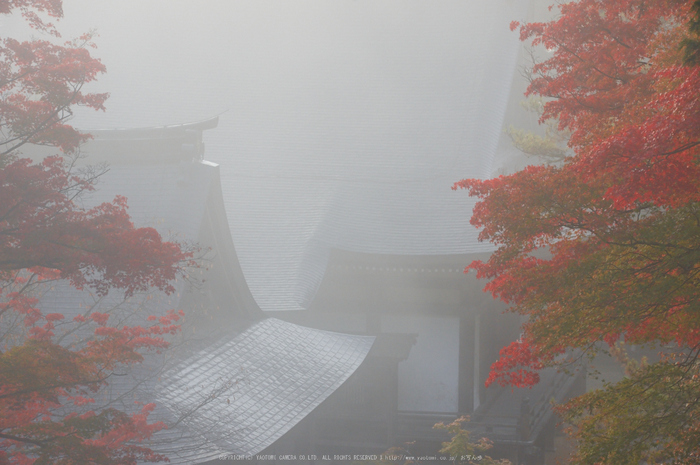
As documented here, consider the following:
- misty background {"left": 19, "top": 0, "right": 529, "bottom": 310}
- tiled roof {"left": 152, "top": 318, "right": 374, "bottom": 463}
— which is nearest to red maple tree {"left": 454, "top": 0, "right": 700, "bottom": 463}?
tiled roof {"left": 152, "top": 318, "right": 374, "bottom": 463}

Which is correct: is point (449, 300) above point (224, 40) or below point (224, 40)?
below

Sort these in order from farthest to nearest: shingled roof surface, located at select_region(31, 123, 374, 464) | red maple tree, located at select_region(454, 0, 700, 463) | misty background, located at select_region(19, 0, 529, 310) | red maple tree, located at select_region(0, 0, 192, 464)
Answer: misty background, located at select_region(19, 0, 529, 310) → shingled roof surface, located at select_region(31, 123, 374, 464) → red maple tree, located at select_region(0, 0, 192, 464) → red maple tree, located at select_region(454, 0, 700, 463)

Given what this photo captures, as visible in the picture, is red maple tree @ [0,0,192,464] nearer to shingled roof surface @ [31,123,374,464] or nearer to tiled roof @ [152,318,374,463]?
shingled roof surface @ [31,123,374,464]

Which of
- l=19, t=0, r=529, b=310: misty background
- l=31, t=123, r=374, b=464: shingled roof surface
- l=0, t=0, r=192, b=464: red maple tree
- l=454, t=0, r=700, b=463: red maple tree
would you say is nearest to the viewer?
l=454, t=0, r=700, b=463: red maple tree

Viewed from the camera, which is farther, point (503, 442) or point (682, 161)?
point (503, 442)

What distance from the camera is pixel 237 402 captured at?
5.25 m

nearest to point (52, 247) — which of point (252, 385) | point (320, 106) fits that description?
point (252, 385)

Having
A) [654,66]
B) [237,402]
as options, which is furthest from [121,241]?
[654,66]

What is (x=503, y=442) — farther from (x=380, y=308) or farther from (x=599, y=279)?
(x=599, y=279)

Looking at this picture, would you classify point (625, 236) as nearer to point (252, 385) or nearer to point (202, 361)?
point (252, 385)

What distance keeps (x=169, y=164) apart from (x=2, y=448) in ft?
13.2

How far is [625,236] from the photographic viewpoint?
3326 millimetres

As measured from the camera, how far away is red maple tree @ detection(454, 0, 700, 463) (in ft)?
9.64

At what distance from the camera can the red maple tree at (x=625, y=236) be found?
2.94 m
